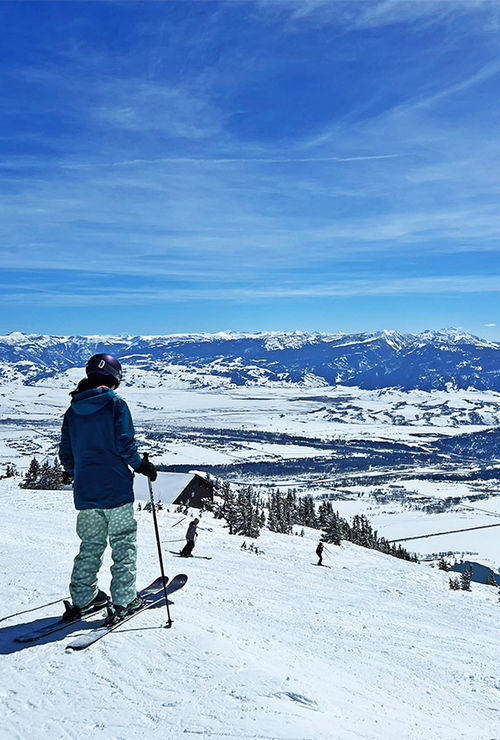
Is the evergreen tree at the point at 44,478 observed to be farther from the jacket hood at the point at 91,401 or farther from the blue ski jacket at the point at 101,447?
the jacket hood at the point at 91,401

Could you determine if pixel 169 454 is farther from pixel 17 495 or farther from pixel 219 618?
pixel 219 618

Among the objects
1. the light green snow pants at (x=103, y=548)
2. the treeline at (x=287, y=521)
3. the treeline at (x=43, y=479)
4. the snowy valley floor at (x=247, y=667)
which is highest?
the light green snow pants at (x=103, y=548)

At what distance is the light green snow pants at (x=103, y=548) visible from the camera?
A: 5.07 meters

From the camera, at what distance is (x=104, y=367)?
5062mm

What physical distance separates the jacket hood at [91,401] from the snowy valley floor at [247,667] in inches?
80.4

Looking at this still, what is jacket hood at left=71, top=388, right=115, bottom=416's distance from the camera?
15.9 ft

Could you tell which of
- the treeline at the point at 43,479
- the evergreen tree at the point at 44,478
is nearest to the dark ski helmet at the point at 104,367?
the treeline at the point at 43,479

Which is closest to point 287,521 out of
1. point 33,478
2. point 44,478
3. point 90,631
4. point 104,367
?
point 44,478

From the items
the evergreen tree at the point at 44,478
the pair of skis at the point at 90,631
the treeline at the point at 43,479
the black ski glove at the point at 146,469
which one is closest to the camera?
the pair of skis at the point at 90,631

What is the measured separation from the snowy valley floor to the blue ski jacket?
1262 millimetres

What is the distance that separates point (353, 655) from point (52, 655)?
300 centimetres

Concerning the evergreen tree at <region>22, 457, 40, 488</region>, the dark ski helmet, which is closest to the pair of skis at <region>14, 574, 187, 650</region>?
the dark ski helmet

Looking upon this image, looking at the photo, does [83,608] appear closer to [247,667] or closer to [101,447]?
[101,447]

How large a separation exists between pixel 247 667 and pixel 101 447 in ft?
7.59
